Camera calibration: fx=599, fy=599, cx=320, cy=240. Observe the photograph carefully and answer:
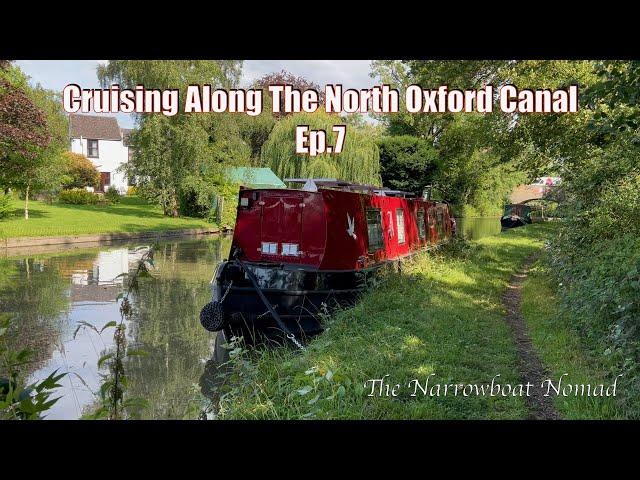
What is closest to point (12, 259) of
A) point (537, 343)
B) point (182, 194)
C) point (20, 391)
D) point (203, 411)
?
point (182, 194)

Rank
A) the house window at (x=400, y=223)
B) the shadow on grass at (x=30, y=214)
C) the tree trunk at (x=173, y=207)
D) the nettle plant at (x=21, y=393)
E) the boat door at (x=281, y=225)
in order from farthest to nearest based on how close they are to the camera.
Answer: the tree trunk at (x=173, y=207), the shadow on grass at (x=30, y=214), the house window at (x=400, y=223), the boat door at (x=281, y=225), the nettle plant at (x=21, y=393)

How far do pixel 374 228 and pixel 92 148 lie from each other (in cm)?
2706

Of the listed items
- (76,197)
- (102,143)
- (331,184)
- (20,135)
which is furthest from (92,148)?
(331,184)

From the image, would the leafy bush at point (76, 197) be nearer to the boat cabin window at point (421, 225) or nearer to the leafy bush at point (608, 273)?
the boat cabin window at point (421, 225)

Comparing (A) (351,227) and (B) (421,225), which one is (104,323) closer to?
(A) (351,227)

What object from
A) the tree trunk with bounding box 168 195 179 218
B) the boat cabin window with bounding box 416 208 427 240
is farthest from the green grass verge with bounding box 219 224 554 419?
the tree trunk with bounding box 168 195 179 218

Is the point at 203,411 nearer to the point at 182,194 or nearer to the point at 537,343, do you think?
the point at 537,343

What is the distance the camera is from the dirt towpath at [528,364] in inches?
151

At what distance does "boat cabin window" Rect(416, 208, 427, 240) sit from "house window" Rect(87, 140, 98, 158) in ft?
80.3

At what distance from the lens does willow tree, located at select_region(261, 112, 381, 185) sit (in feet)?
56.2

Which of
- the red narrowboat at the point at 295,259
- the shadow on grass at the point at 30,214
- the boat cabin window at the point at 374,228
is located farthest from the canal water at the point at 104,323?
the shadow on grass at the point at 30,214

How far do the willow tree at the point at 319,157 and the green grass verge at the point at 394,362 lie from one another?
952 centimetres

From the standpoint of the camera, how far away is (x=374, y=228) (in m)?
8.79

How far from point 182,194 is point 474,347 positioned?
737 inches
